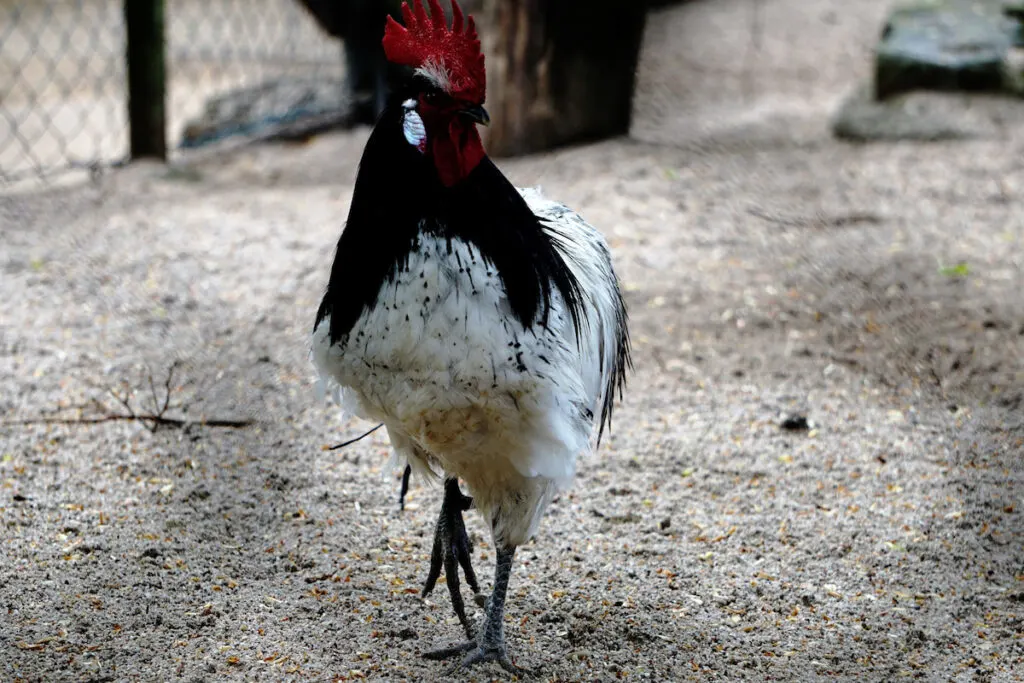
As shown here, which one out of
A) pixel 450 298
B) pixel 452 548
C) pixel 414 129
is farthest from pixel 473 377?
pixel 452 548

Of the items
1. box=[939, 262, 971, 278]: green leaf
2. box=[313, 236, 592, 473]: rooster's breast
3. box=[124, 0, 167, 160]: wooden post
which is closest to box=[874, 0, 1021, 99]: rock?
box=[939, 262, 971, 278]: green leaf

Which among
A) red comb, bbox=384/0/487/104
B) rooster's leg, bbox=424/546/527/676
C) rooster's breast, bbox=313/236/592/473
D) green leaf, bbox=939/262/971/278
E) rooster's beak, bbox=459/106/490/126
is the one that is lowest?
rooster's leg, bbox=424/546/527/676

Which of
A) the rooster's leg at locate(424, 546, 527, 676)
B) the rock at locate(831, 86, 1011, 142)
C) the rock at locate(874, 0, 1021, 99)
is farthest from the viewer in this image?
the rock at locate(874, 0, 1021, 99)

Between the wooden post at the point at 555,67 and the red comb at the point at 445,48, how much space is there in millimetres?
4062

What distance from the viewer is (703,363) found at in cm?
452

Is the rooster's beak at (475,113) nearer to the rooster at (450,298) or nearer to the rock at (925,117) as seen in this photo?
the rooster at (450,298)

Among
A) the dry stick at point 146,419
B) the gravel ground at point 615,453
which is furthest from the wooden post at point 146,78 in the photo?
the dry stick at point 146,419

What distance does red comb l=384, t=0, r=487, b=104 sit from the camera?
7.45 feet

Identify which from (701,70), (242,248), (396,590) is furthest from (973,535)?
(701,70)

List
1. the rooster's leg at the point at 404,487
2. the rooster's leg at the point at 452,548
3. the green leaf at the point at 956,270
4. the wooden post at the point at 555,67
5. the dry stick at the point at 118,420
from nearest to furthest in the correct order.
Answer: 1. the rooster's leg at the point at 452,548
2. the rooster's leg at the point at 404,487
3. the dry stick at the point at 118,420
4. the green leaf at the point at 956,270
5. the wooden post at the point at 555,67

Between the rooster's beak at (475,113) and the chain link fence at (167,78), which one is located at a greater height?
the rooster's beak at (475,113)

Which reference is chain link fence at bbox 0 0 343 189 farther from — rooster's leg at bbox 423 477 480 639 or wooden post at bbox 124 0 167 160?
rooster's leg at bbox 423 477 480 639

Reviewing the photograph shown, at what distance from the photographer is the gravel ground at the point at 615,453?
9.62 feet

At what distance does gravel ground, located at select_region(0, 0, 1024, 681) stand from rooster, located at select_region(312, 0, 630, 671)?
74cm
